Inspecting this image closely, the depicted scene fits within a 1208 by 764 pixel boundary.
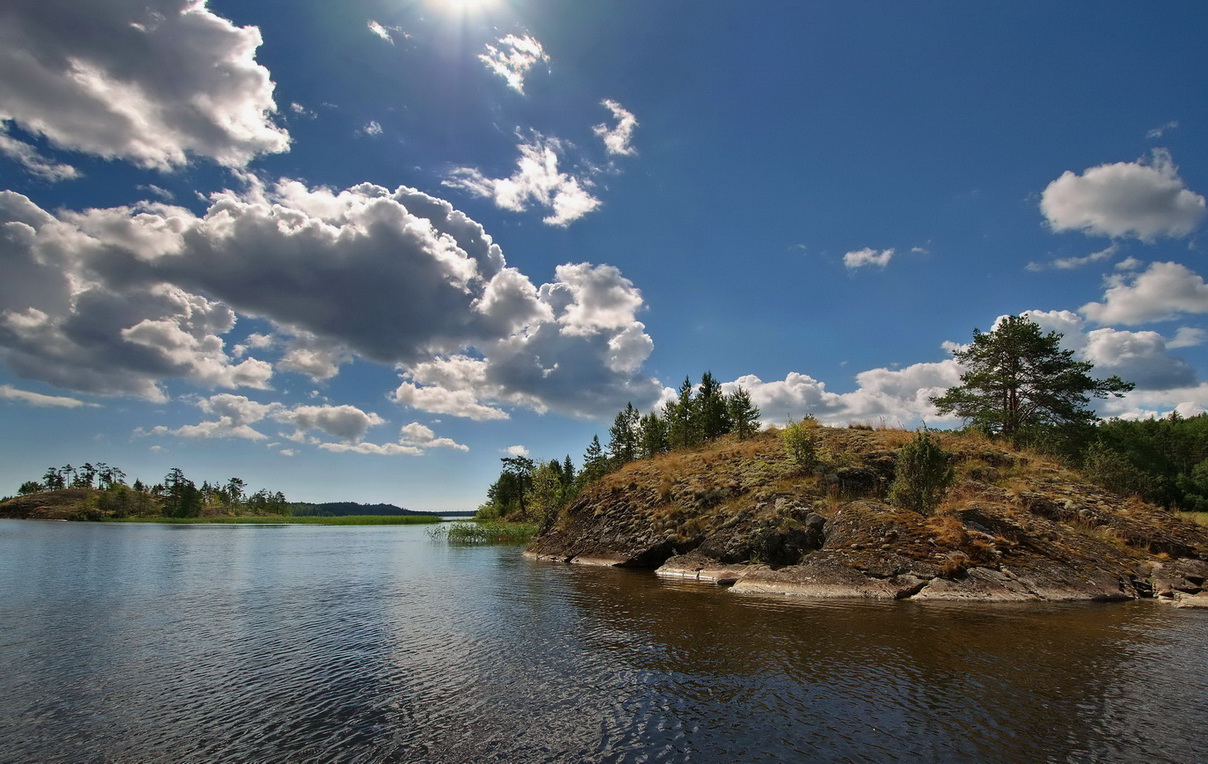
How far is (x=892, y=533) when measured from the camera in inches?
1181

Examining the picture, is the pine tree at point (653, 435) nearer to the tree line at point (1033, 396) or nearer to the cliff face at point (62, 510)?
the tree line at point (1033, 396)

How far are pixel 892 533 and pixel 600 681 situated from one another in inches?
875

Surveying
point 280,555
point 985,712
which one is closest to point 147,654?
point 985,712

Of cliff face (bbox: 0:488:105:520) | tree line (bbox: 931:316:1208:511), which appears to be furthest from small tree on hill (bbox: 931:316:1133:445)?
cliff face (bbox: 0:488:105:520)

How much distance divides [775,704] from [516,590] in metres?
23.1

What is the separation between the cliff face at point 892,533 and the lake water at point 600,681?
9.90 ft

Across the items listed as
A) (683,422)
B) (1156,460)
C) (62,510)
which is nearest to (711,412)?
(683,422)

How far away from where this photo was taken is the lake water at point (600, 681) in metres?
11.0

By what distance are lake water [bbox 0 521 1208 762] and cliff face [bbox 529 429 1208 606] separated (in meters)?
3.02

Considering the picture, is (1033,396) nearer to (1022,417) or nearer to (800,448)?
(1022,417)

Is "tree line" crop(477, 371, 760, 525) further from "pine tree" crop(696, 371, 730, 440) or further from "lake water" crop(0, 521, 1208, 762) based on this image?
"lake water" crop(0, 521, 1208, 762)

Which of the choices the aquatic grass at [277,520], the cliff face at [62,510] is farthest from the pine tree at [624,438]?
the cliff face at [62,510]

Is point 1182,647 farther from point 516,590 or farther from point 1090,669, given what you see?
point 516,590

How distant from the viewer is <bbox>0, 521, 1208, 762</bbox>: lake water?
1098 centimetres
